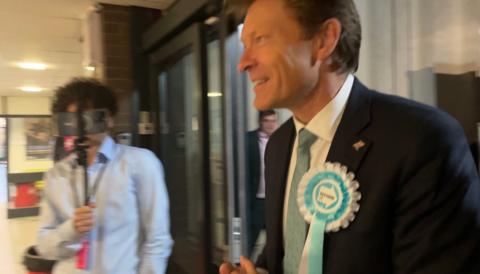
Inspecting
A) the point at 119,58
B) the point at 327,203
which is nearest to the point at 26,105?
the point at 119,58

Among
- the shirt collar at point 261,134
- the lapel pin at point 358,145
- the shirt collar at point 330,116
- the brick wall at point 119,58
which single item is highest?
Answer: the brick wall at point 119,58

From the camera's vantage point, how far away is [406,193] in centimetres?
74

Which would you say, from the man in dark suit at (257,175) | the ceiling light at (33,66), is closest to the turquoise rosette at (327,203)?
the man in dark suit at (257,175)

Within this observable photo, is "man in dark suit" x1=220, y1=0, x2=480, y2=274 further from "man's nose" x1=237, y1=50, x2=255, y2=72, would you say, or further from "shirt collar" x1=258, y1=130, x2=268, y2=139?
"shirt collar" x1=258, y1=130, x2=268, y2=139

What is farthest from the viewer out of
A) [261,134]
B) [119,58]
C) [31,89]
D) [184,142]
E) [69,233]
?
[31,89]

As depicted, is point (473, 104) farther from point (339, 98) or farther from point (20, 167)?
point (20, 167)

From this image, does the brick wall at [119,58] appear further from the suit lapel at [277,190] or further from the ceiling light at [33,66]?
the ceiling light at [33,66]

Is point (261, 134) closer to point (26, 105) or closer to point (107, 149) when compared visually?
point (107, 149)

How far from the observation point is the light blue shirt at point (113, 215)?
152cm

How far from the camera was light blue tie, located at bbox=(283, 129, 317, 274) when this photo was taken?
0.92 m

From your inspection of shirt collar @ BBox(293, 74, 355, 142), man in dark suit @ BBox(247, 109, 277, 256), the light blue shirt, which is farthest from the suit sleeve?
man in dark suit @ BBox(247, 109, 277, 256)

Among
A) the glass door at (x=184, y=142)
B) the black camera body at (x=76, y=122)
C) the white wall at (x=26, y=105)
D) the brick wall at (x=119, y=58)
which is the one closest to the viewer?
the black camera body at (x=76, y=122)

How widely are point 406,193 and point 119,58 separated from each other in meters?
3.30

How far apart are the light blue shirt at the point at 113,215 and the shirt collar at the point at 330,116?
888mm
